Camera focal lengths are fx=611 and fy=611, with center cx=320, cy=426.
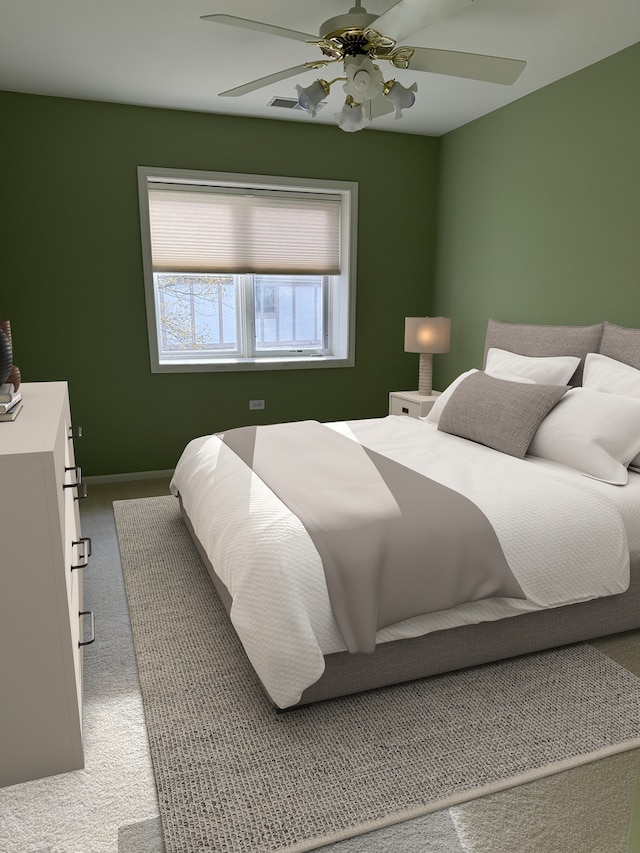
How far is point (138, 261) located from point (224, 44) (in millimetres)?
1654

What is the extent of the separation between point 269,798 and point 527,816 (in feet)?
2.20

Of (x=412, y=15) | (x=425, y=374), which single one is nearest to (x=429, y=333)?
(x=425, y=374)

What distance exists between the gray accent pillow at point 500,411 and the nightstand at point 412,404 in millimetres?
971

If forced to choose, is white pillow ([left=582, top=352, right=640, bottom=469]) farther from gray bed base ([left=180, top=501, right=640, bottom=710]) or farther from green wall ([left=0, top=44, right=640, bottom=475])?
gray bed base ([left=180, top=501, right=640, bottom=710])

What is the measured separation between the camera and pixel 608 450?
2.60m

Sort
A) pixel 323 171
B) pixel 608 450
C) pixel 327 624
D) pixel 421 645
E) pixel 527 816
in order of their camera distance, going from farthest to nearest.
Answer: pixel 323 171 < pixel 608 450 < pixel 421 645 < pixel 327 624 < pixel 527 816

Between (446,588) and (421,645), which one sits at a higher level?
(446,588)

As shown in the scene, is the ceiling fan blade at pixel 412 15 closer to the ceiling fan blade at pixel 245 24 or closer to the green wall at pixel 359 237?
the ceiling fan blade at pixel 245 24

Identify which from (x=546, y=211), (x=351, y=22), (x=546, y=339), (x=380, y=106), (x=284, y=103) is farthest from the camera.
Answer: (x=284, y=103)

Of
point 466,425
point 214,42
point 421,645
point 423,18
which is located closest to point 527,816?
point 421,645

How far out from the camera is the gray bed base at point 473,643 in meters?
1.98

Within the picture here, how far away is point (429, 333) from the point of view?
4477 millimetres

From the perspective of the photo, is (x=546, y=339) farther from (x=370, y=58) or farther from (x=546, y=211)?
(x=370, y=58)

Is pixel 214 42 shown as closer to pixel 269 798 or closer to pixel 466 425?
pixel 466 425
